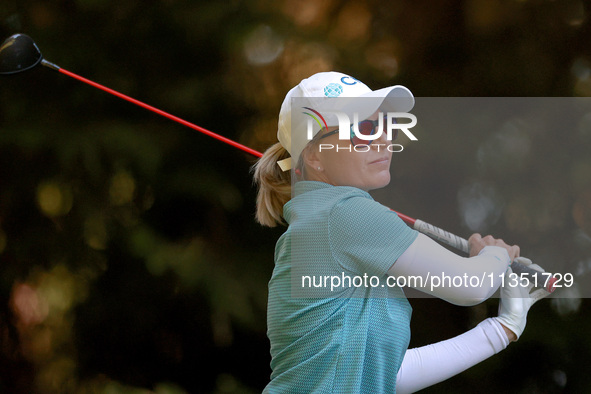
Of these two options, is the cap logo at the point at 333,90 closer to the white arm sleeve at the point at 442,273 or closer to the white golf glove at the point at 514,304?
the white arm sleeve at the point at 442,273

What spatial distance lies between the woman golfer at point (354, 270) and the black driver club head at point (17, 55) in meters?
0.74

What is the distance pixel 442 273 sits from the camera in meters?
0.87

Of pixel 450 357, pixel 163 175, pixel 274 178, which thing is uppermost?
pixel 274 178

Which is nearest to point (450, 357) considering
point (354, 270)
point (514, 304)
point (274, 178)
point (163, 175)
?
point (514, 304)

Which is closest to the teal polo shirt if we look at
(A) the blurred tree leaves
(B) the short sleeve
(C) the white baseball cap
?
(B) the short sleeve

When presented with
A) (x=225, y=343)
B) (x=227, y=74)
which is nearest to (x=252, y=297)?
(x=225, y=343)

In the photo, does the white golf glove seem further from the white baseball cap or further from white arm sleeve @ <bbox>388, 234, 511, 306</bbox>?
the white baseball cap

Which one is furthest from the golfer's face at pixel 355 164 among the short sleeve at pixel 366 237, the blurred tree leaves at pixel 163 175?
the blurred tree leaves at pixel 163 175

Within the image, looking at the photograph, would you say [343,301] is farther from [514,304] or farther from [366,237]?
[514,304]

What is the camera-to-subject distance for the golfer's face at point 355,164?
99 cm

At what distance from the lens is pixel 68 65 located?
183 centimetres

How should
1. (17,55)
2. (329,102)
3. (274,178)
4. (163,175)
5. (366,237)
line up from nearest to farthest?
1. (366,237)
2. (329,102)
3. (274,178)
4. (17,55)
5. (163,175)

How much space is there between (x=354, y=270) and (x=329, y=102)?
250 millimetres

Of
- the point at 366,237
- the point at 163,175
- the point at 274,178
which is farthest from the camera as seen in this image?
the point at 163,175
